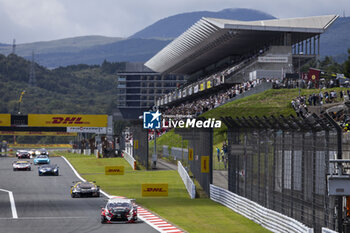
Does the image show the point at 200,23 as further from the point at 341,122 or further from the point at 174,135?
the point at 341,122

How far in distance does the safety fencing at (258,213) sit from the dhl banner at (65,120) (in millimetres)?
70091

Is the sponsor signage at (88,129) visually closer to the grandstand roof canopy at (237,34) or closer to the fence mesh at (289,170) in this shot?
the grandstand roof canopy at (237,34)

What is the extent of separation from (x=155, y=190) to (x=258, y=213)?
12.5 m

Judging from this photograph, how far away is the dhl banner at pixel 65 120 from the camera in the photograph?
10238cm

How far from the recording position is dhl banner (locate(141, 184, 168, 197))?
3578cm

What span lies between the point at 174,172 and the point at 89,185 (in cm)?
1817

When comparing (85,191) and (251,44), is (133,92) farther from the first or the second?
(85,191)

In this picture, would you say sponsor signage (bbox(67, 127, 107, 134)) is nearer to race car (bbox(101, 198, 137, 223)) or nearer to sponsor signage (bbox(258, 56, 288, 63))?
sponsor signage (bbox(258, 56, 288, 63))

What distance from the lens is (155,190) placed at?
36.1 meters

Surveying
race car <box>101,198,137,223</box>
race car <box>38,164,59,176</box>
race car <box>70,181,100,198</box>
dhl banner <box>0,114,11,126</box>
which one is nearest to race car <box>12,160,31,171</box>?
race car <box>38,164,59,176</box>

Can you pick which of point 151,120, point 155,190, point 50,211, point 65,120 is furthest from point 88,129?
point 50,211

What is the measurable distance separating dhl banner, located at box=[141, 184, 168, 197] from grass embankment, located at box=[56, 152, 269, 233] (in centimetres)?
40

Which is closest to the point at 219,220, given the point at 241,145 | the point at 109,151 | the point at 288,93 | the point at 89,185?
the point at 241,145

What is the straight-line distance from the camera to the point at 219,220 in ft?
84.4
